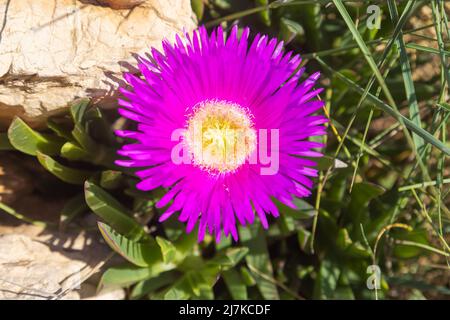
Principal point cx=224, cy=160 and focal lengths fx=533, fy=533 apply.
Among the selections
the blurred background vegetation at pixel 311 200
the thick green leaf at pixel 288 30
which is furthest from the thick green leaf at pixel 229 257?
the thick green leaf at pixel 288 30

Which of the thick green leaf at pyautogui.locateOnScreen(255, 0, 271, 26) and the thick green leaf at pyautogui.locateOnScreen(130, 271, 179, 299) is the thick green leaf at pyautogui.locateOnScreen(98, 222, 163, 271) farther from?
the thick green leaf at pyautogui.locateOnScreen(255, 0, 271, 26)

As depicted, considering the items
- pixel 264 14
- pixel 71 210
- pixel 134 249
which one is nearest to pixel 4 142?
pixel 71 210

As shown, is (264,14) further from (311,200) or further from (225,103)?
(311,200)

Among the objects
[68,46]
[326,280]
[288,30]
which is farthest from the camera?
[326,280]

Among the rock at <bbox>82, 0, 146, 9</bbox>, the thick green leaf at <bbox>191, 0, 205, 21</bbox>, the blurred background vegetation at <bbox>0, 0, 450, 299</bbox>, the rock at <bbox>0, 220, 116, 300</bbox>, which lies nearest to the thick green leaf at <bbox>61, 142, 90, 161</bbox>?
the blurred background vegetation at <bbox>0, 0, 450, 299</bbox>

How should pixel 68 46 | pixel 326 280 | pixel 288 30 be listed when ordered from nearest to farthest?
pixel 68 46, pixel 288 30, pixel 326 280

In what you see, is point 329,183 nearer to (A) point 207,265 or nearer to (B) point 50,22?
(A) point 207,265

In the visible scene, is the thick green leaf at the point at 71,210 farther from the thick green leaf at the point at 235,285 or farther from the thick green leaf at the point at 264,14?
the thick green leaf at the point at 264,14

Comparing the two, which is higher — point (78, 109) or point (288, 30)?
point (288, 30)
